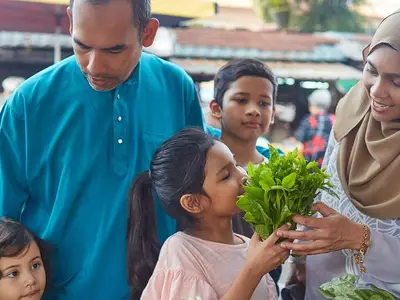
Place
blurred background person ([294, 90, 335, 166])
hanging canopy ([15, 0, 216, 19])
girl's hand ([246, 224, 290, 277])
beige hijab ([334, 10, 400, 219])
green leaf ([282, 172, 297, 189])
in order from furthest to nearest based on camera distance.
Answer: blurred background person ([294, 90, 335, 166]) → hanging canopy ([15, 0, 216, 19]) → beige hijab ([334, 10, 400, 219]) → girl's hand ([246, 224, 290, 277]) → green leaf ([282, 172, 297, 189])

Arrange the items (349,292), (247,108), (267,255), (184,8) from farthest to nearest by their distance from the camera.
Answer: (184,8)
(247,108)
(349,292)
(267,255)

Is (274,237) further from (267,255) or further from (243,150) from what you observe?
(243,150)

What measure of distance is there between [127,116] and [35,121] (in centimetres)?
38

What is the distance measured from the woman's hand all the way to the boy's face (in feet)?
3.71

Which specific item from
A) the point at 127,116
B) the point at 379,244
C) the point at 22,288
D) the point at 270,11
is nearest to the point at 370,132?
the point at 379,244

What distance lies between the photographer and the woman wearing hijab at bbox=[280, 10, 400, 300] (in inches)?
79.9

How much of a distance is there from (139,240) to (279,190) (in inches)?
27.5

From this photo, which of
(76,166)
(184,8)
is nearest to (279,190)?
(76,166)

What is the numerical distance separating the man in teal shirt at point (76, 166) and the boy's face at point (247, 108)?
2.77ft

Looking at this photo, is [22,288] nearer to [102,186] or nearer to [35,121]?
[102,186]

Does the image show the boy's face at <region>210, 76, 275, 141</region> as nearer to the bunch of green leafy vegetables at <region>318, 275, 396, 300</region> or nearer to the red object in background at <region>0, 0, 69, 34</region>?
the bunch of green leafy vegetables at <region>318, 275, 396, 300</region>

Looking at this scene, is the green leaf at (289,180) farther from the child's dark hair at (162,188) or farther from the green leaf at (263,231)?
the child's dark hair at (162,188)

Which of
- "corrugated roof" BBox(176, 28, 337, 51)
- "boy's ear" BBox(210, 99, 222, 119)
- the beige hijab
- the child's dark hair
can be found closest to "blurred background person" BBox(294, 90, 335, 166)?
"corrugated roof" BBox(176, 28, 337, 51)

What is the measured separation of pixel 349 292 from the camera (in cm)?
211
